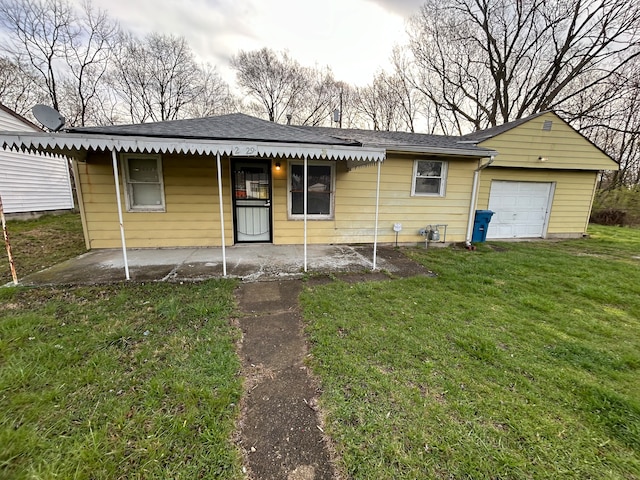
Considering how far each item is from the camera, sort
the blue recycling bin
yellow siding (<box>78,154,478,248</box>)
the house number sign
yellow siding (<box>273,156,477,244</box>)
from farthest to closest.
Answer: the blue recycling bin, yellow siding (<box>273,156,477,244</box>), yellow siding (<box>78,154,478,248</box>), the house number sign

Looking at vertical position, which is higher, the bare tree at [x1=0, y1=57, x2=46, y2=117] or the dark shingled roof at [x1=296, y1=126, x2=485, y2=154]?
the bare tree at [x1=0, y1=57, x2=46, y2=117]

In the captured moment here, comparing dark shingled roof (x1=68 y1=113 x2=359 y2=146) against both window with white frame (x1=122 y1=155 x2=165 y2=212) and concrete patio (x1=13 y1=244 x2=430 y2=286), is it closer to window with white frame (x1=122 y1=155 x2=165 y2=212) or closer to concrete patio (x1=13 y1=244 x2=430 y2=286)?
window with white frame (x1=122 y1=155 x2=165 y2=212)

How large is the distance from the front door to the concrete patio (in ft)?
1.09

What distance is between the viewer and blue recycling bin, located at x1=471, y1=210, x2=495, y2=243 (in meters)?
7.20

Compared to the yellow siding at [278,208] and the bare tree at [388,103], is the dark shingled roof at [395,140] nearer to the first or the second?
the yellow siding at [278,208]

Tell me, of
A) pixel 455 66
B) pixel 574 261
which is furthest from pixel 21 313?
pixel 455 66

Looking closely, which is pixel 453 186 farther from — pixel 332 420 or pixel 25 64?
pixel 25 64

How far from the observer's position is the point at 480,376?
2.19 metres

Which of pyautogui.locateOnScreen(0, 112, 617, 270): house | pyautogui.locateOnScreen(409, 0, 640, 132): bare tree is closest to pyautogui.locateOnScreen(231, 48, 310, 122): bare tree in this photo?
pyautogui.locateOnScreen(409, 0, 640, 132): bare tree

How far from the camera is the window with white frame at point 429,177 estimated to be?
6766 millimetres

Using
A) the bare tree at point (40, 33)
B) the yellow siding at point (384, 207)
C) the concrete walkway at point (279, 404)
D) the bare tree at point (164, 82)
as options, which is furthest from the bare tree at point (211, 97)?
the concrete walkway at point (279, 404)

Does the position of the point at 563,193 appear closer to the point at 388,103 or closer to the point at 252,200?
the point at 252,200

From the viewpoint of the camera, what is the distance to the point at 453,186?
694 centimetres

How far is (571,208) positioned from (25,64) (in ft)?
79.8
